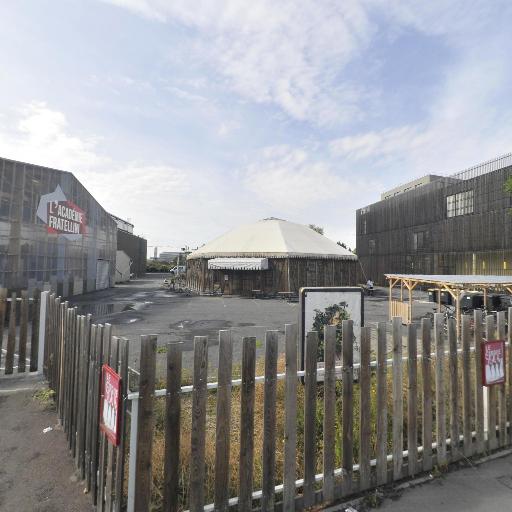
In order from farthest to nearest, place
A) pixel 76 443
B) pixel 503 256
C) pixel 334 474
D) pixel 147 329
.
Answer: pixel 503 256 → pixel 147 329 → pixel 76 443 → pixel 334 474

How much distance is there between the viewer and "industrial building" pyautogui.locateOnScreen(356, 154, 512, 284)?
28812 millimetres

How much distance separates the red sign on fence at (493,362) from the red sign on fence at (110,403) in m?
4.17

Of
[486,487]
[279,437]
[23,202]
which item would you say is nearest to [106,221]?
→ [23,202]

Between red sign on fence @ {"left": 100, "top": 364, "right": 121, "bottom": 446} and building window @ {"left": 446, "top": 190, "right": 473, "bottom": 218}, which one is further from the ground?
building window @ {"left": 446, "top": 190, "right": 473, "bottom": 218}

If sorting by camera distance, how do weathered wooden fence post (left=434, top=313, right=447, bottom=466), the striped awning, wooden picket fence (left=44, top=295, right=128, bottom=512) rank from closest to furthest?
wooden picket fence (left=44, top=295, right=128, bottom=512)
weathered wooden fence post (left=434, top=313, right=447, bottom=466)
the striped awning

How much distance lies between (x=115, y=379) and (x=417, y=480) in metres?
3.30

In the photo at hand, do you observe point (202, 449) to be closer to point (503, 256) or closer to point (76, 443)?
point (76, 443)

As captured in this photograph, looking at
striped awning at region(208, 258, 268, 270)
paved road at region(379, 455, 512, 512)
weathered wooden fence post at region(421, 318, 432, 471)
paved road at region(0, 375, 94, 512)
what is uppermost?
striped awning at region(208, 258, 268, 270)

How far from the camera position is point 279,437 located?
14.9ft

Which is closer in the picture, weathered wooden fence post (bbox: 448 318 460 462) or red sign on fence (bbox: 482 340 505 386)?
weathered wooden fence post (bbox: 448 318 460 462)

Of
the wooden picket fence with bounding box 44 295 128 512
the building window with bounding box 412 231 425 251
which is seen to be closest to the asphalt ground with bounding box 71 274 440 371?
the wooden picket fence with bounding box 44 295 128 512

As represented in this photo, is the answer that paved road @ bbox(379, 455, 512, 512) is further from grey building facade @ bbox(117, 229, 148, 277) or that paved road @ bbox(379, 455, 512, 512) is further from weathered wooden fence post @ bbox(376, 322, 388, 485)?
grey building facade @ bbox(117, 229, 148, 277)

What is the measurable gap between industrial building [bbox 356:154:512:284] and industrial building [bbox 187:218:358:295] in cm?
1051

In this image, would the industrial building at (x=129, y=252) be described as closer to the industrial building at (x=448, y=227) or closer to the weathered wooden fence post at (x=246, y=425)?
the industrial building at (x=448, y=227)
